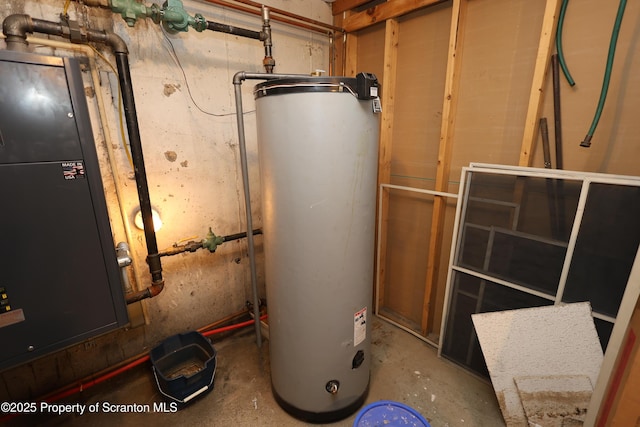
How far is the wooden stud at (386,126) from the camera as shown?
6.15ft

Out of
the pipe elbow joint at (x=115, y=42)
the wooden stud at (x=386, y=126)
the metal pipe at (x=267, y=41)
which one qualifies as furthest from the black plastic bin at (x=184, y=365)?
the metal pipe at (x=267, y=41)

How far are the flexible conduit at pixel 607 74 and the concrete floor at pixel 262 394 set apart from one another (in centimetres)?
137

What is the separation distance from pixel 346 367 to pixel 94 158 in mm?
1338

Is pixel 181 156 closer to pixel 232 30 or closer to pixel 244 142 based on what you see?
pixel 244 142

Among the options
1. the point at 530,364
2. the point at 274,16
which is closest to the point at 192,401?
the point at 530,364

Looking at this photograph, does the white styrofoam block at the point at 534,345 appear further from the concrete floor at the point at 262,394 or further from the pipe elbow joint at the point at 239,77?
the pipe elbow joint at the point at 239,77

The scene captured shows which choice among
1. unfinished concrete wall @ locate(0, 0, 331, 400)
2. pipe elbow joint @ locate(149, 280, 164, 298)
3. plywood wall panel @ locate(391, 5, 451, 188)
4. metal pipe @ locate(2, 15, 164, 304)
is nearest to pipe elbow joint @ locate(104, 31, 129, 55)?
metal pipe @ locate(2, 15, 164, 304)

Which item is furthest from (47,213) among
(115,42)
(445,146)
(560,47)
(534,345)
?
(560,47)

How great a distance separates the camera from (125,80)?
1323 millimetres

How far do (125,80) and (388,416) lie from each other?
1773 mm

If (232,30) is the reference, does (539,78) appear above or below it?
below

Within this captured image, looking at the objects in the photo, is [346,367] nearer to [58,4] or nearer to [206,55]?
[206,55]

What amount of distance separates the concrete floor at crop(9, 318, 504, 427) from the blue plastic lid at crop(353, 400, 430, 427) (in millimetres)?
486

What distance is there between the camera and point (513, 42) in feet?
4.82
